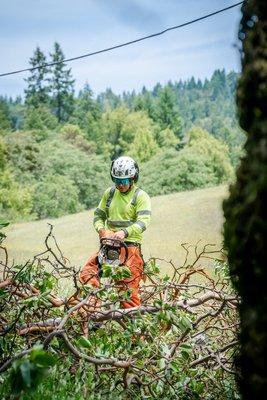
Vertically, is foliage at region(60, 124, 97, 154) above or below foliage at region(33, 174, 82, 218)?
above

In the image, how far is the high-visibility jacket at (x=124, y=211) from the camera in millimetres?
5664

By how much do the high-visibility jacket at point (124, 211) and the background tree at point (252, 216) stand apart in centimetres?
412

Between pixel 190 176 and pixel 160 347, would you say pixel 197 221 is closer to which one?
pixel 160 347

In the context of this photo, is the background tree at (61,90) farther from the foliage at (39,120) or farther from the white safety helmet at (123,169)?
the white safety helmet at (123,169)

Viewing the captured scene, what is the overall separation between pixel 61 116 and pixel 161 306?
90.6 meters

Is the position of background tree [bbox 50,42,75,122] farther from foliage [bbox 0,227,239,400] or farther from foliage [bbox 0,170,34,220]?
foliage [bbox 0,227,239,400]

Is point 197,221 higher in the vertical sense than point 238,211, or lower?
lower

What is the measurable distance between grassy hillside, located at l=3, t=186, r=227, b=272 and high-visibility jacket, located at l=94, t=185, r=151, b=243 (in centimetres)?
1059

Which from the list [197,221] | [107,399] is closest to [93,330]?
[107,399]

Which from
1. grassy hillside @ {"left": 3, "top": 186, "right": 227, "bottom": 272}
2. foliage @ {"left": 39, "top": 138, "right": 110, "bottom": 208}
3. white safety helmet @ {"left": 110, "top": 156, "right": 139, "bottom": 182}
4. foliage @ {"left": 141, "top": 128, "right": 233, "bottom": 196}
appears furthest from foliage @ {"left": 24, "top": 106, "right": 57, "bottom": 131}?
white safety helmet @ {"left": 110, "top": 156, "right": 139, "bottom": 182}

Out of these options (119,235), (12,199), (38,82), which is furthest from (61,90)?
(119,235)

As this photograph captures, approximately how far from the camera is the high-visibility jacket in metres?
5.66

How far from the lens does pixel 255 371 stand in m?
1.34

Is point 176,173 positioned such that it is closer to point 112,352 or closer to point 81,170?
point 81,170
